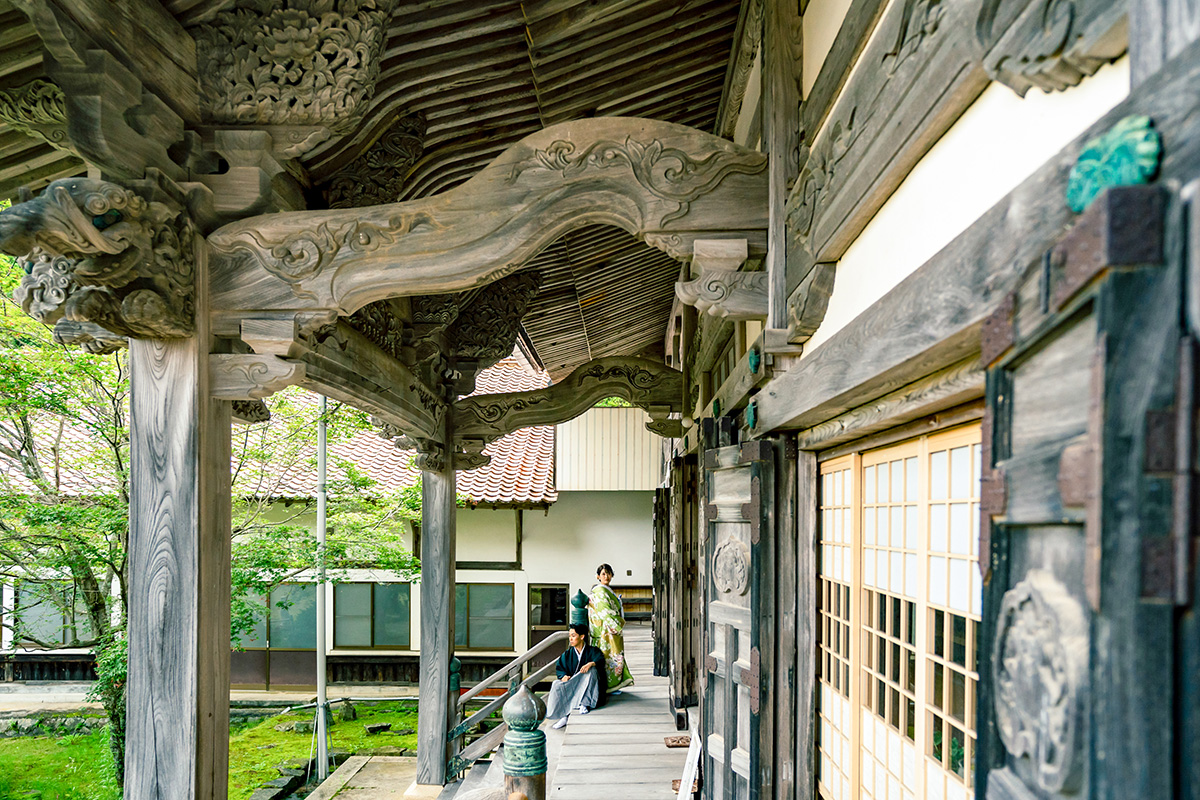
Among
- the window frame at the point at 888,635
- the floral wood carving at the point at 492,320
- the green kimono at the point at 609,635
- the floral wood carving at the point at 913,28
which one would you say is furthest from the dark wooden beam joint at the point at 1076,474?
the green kimono at the point at 609,635

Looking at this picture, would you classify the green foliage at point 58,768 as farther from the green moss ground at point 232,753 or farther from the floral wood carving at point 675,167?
the floral wood carving at point 675,167

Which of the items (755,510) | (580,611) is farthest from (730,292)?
(580,611)

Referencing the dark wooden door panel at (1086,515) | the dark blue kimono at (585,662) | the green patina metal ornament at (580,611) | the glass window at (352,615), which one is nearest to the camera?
the dark wooden door panel at (1086,515)

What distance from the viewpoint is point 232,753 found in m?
11.1

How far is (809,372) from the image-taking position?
267 centimetres

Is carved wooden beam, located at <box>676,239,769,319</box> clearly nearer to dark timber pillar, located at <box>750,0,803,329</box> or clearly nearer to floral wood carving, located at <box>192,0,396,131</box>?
dark timber pillar, located at <box>750,0,803,329</box>

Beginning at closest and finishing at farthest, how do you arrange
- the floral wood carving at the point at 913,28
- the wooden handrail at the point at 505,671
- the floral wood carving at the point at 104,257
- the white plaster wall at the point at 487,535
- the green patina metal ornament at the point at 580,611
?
the floral wood carving at the point at 913,28, the floral wood carving at the point at 104,257, the green patina metal ornament at the point at 580,611, the wooden handrail at the point at 505,671, the white plaster wall at the point at 487,535

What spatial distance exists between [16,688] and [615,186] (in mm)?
14499

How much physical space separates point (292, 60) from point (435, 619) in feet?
18.5

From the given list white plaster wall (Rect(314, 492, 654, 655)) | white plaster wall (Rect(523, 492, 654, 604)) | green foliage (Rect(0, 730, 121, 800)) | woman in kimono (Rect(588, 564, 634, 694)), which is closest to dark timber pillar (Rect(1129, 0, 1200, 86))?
woman in kimono (Rect(588, 564, 634, 694))

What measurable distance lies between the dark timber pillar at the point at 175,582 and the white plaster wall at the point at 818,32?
242 centimetres

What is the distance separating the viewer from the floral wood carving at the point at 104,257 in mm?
2666

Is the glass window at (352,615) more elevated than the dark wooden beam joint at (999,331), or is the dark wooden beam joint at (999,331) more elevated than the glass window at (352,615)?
the dark wooden beam joint at (999,331)

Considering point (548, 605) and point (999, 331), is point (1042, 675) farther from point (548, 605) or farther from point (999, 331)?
point (548, 605)
